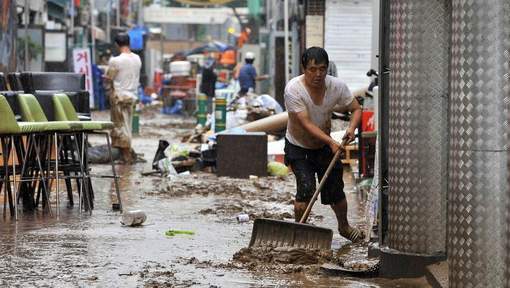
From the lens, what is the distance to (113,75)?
18328 mm

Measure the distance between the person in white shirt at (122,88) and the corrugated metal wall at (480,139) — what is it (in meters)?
12.3

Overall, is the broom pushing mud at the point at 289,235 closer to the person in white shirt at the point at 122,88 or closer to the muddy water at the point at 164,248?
the muddy water at the point at 164,248

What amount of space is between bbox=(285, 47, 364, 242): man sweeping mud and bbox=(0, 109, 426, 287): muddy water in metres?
0.45

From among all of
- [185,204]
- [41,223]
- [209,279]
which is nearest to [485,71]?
[209,279]

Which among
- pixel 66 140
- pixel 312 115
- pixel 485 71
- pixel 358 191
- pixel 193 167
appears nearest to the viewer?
pixel 485 71

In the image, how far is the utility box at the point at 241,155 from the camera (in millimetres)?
16672

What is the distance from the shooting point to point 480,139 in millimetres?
6184

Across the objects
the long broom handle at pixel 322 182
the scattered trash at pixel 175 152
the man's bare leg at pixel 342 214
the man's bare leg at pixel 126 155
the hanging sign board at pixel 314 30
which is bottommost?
the man's bare leg at pixel 126 155

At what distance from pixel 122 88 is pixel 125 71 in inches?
10.6

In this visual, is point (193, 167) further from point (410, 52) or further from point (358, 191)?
point (410, 52)

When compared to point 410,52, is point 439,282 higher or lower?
lower

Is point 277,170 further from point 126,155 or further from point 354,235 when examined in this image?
point 354,235

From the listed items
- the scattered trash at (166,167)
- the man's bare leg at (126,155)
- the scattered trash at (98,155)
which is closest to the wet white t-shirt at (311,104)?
the scattered trash at (166,167)

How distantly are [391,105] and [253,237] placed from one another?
70.9 inches
